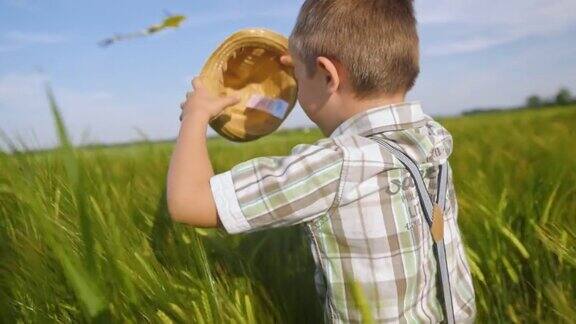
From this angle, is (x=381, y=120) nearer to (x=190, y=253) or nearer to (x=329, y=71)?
(x=329, y=71)

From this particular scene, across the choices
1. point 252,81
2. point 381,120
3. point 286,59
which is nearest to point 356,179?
point 381,120

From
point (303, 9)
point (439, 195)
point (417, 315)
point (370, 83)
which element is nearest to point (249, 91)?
point (303, 9)

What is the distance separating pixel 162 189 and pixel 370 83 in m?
0.73

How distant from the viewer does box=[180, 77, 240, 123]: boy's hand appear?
112cm

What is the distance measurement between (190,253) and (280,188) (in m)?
0.37

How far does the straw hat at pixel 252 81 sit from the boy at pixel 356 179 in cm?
10

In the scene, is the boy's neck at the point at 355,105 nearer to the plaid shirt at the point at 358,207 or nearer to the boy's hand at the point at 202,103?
the plaid shirt at the point at 358,207

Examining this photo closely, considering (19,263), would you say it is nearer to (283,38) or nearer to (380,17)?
(283,38)

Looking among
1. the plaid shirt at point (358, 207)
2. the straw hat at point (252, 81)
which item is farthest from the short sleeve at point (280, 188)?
the straw hat at point (252, 81)

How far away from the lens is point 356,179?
971 millimetres

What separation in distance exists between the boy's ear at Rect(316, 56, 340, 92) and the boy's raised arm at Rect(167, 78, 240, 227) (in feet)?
0.75

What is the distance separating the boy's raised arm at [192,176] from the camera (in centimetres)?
100

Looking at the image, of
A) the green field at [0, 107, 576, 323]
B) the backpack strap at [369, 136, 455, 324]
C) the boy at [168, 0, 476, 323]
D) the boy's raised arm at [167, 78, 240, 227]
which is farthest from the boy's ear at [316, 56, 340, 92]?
the green field at [0, 107, 576, 323]

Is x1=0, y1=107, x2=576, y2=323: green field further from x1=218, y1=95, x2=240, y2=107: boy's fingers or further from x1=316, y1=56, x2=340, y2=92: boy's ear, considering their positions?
x1=316, y1=56, x2=340, y2=92: boy's ear
